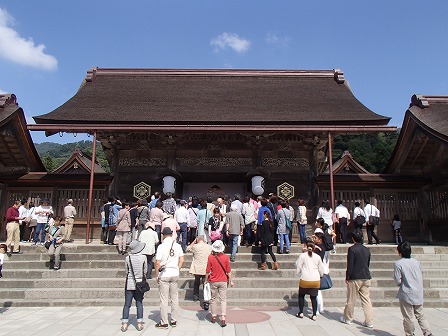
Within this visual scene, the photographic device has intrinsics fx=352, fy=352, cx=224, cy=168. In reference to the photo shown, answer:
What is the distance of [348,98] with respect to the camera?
52.6ft

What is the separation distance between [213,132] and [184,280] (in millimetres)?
6192

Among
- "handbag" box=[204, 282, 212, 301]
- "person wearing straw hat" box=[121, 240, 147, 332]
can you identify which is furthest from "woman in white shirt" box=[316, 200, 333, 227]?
"person wearing straw hat" box=[121, 240, 147, 332]

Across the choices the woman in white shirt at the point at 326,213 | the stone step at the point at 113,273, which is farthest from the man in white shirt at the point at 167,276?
the woman in white shirt at the point at 326,213

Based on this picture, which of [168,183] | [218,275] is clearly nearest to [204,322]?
[218,275]

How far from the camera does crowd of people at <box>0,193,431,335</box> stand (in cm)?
618

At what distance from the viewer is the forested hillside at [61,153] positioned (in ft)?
135

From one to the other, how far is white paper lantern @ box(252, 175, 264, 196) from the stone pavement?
598cm

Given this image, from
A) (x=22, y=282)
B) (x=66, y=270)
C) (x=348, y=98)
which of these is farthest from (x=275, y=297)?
(x=348, y=98)

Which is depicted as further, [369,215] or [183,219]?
[369,215]

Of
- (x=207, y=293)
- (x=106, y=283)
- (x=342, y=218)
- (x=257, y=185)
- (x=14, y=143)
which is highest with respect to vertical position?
(x=14, y=143)

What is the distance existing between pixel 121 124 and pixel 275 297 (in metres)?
8.08

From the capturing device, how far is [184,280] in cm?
892

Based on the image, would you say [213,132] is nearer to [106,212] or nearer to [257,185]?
[257,185]

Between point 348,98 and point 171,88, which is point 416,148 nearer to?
point 348,98
